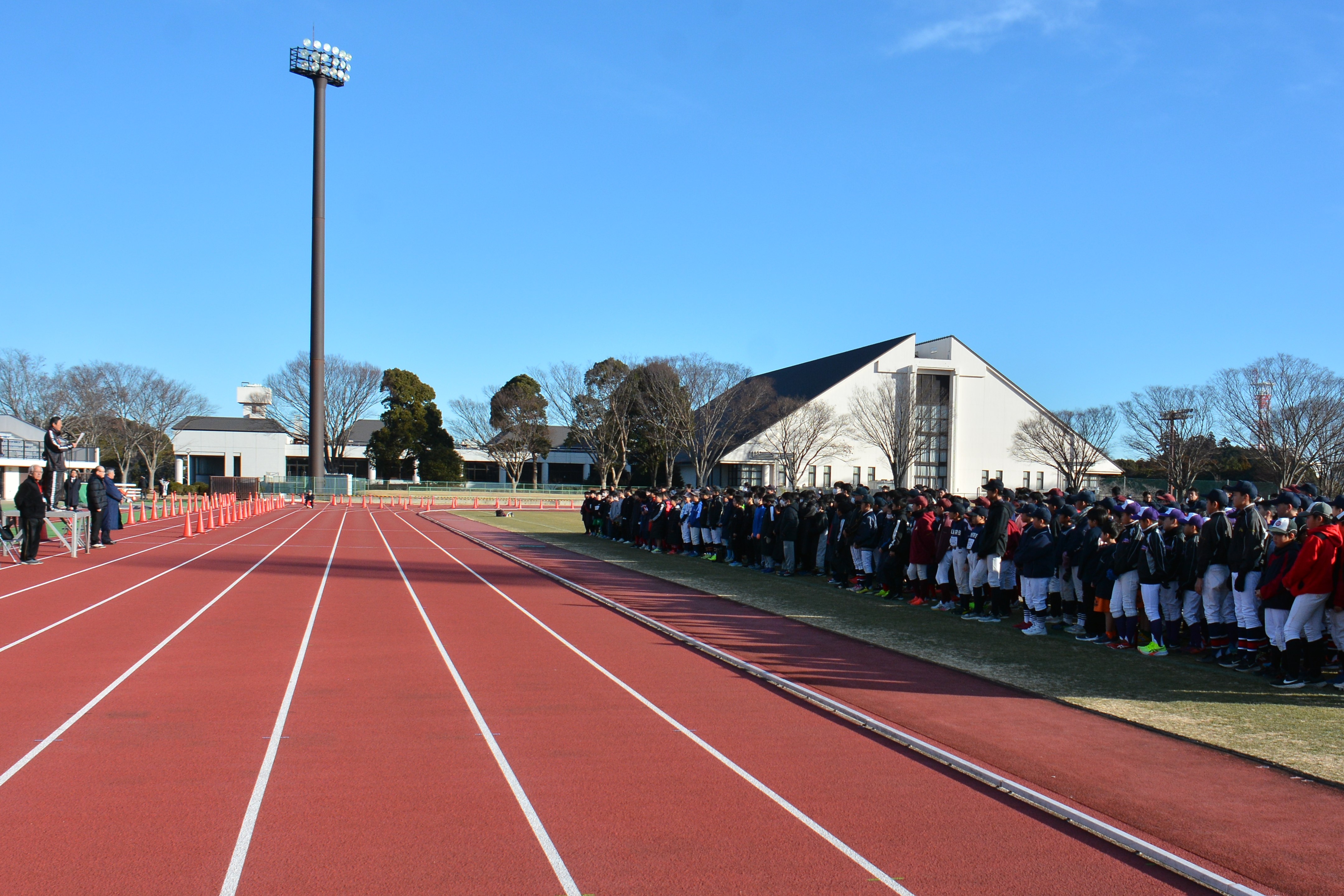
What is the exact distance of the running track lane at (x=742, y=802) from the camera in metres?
4.29

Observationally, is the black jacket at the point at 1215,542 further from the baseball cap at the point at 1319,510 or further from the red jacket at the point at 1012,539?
the red jacket at the point at 1012,539

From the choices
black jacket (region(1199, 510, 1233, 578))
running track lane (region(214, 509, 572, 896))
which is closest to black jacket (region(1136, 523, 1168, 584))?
black jacket (region(1199, 510, 1233, 578))

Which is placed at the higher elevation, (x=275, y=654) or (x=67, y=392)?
(x=67, y=392)

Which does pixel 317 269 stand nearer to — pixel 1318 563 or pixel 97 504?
pixel 97 504

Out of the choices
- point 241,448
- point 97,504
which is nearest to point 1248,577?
point 97,504

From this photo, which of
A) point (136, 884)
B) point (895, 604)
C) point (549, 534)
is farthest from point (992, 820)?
point (549, 534)

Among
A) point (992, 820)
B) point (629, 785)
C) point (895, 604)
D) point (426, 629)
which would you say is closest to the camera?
point (992, 820)

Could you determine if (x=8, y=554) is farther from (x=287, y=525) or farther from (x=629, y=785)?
(x=629, y=785)

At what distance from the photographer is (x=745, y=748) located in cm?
628

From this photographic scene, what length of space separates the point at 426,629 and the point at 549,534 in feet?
68.0

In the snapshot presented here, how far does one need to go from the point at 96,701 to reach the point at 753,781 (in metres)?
5.41

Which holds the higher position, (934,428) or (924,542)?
(934,428)

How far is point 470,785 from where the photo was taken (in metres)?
5.46

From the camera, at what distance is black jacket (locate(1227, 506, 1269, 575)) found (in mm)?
8602
